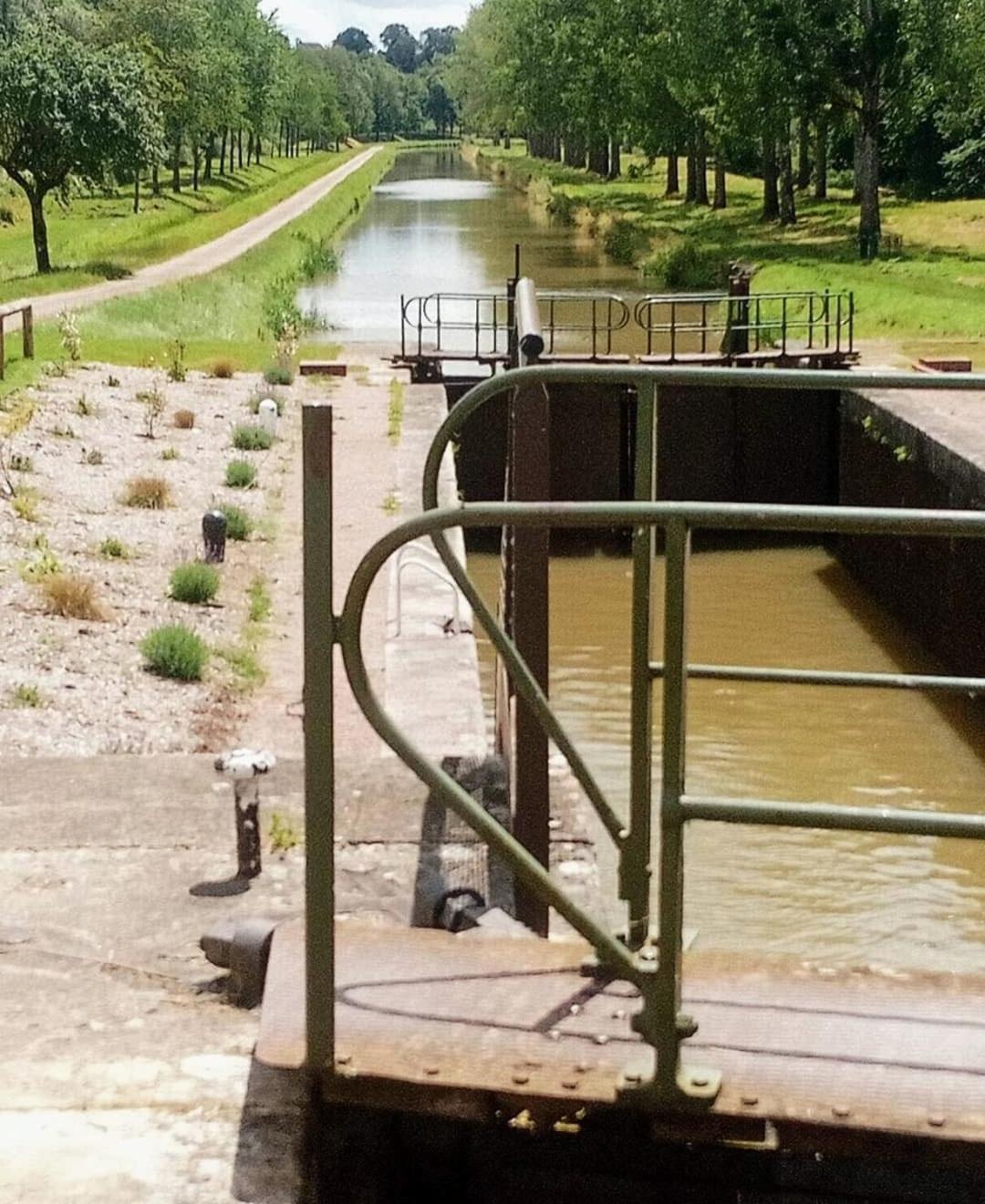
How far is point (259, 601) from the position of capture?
412 inches

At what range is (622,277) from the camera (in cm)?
3325

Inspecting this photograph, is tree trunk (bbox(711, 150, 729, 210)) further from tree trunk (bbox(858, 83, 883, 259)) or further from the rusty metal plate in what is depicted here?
the rusty metal plate

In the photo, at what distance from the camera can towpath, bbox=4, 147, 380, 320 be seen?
2569 centimetres

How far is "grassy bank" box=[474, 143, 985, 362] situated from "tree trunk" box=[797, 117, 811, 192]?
914 millimetres

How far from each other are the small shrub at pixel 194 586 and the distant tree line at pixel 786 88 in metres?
21.3

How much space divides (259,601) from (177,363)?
29.2 ft

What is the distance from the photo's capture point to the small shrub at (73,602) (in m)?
9.80

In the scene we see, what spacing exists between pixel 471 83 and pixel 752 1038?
380 ft

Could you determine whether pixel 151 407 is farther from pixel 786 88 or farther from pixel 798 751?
pixel 786 88

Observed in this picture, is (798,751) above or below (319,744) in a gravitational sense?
below

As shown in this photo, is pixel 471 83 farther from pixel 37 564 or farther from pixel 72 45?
pixel 37 564

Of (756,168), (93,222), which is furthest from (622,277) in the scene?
(756,168)

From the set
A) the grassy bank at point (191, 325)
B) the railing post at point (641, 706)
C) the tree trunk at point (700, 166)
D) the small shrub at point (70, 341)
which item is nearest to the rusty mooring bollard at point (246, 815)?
the railing post at point (641, 706)

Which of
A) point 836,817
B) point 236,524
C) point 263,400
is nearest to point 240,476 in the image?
point 236,524
